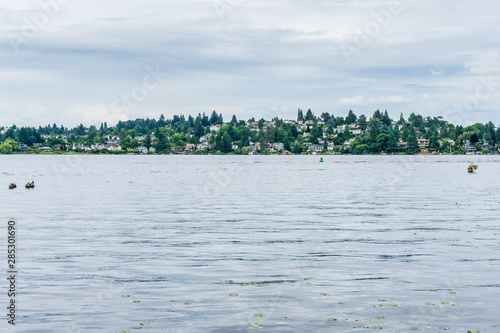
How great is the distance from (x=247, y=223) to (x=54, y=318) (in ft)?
99.6

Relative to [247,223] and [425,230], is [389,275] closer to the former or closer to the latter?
[425,230]

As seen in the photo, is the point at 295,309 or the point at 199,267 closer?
the point at 295,309

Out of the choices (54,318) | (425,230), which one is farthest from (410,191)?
(54,318)

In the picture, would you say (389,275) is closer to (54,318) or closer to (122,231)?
(54,318)

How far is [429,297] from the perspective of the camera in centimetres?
2705

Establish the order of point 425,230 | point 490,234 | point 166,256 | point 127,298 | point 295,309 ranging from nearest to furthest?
point 295,309
point 127,298
point 166,256
point 490,234
point 425,230

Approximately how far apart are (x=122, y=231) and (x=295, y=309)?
25.7 m

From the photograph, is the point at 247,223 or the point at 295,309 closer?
the point at 295,309

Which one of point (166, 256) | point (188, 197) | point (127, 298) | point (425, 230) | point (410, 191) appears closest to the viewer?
point (127, 298)

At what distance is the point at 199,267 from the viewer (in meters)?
33.5

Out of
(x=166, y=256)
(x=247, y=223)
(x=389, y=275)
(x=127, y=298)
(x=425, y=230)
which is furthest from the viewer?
(x=247, y=223)

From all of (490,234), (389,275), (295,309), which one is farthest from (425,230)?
(295,309)

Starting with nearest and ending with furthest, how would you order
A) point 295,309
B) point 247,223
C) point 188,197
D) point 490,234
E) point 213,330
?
point 213,330 → point 295,309 → point 490,234 → point 247,223 → point 188,197

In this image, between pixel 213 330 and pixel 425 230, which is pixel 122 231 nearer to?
pixel 425 230
